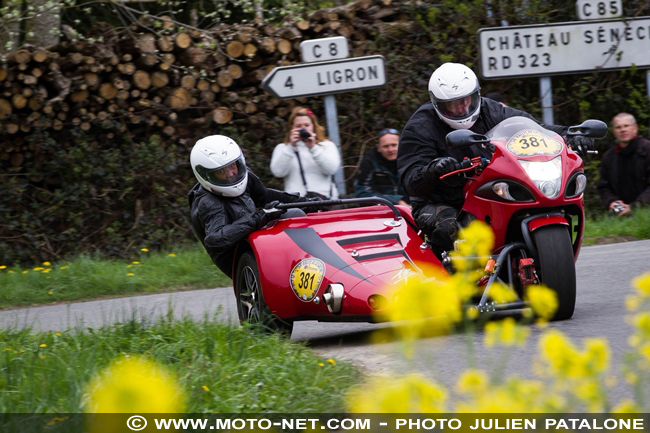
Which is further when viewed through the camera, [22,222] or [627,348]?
[22,222]

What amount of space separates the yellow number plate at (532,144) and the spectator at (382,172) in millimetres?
3274

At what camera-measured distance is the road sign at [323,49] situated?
8.77 m

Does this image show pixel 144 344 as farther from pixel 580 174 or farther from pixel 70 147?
pixel 70 147

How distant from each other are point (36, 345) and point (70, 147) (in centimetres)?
732

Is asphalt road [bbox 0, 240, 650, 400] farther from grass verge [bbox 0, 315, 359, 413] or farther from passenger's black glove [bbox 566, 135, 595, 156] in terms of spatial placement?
passenger's black glove [bbox 566, 135, 595, 156]

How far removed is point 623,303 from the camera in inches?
217

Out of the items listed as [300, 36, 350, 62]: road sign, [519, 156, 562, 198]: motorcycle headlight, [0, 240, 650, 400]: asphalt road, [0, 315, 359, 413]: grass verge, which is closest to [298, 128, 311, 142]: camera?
[300, 36, 350, 62]: road sign

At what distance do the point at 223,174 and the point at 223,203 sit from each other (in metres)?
0.22

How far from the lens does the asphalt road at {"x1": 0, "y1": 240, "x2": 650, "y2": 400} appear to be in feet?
13.5

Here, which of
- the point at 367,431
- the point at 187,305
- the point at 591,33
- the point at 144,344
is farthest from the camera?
the point at 591,33

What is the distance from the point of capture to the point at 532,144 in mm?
5000

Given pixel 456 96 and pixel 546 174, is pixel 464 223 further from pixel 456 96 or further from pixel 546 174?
pixel 456 96

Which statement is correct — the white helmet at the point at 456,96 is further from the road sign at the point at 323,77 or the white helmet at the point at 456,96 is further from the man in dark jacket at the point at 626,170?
the man in dark jacket at the point at 626,170

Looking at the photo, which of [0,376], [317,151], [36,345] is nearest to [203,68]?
[317,151]
